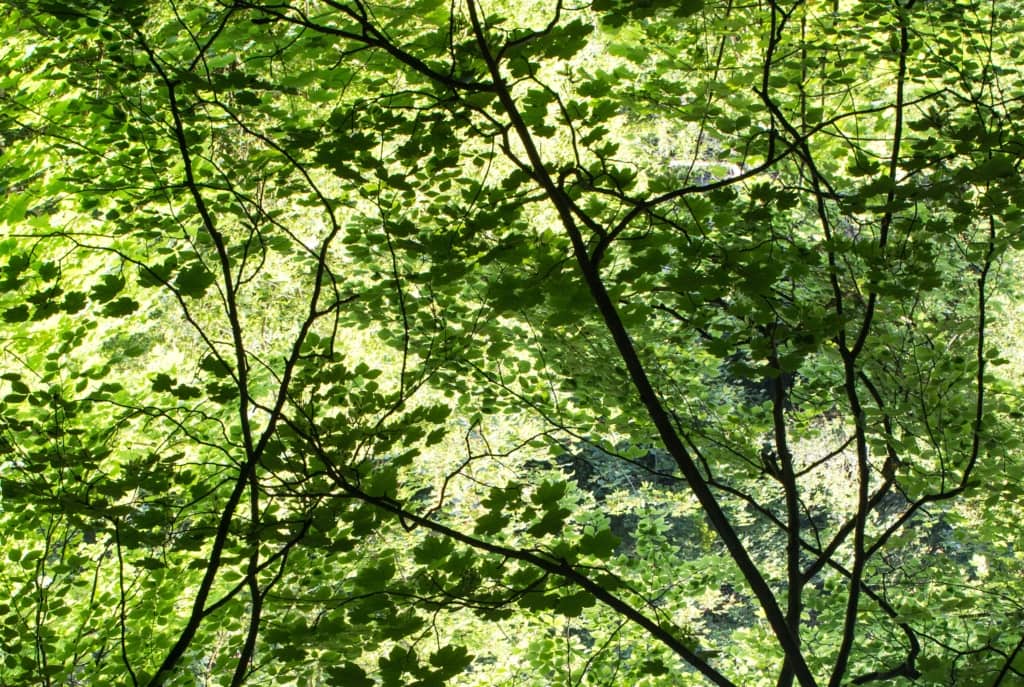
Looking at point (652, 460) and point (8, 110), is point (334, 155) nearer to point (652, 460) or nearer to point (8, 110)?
point (8, 110)

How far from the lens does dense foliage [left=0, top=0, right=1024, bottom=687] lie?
5.87ft

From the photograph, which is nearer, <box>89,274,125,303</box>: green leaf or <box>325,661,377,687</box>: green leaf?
<box>325,661,377,687</box>: green leaf

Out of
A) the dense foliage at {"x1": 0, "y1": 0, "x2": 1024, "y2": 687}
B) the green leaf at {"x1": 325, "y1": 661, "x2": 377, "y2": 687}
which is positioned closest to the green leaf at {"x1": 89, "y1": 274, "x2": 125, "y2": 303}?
the dense foliage at {"x1": 0, "y1": 0, "x2": 1024, "y2": 687}

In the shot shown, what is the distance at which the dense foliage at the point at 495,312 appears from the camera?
179 centimetres

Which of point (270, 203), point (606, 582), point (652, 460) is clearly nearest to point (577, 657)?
point (606, 582)

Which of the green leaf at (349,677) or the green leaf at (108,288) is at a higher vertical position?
the green leaf at (108,288)

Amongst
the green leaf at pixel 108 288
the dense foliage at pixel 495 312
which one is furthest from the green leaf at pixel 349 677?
the green leaf at pixel 108 288

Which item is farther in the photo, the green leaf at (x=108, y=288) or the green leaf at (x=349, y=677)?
the green leaf at (x=108, y=288)

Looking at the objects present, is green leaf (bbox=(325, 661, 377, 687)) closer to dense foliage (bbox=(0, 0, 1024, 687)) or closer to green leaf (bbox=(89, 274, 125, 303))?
dense foliage (bbox=(0, 0, 1024, 687))

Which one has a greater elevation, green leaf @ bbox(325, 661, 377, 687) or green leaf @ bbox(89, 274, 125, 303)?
green leaf @ bbox(89, 274, 125, 303)

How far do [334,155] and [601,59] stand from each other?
440 cm

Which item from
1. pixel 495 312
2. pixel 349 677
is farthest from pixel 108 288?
pixel 349 677

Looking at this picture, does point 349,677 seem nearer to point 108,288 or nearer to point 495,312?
point 495,312

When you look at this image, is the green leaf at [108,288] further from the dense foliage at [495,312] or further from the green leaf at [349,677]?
the green leaf at [349,677]
